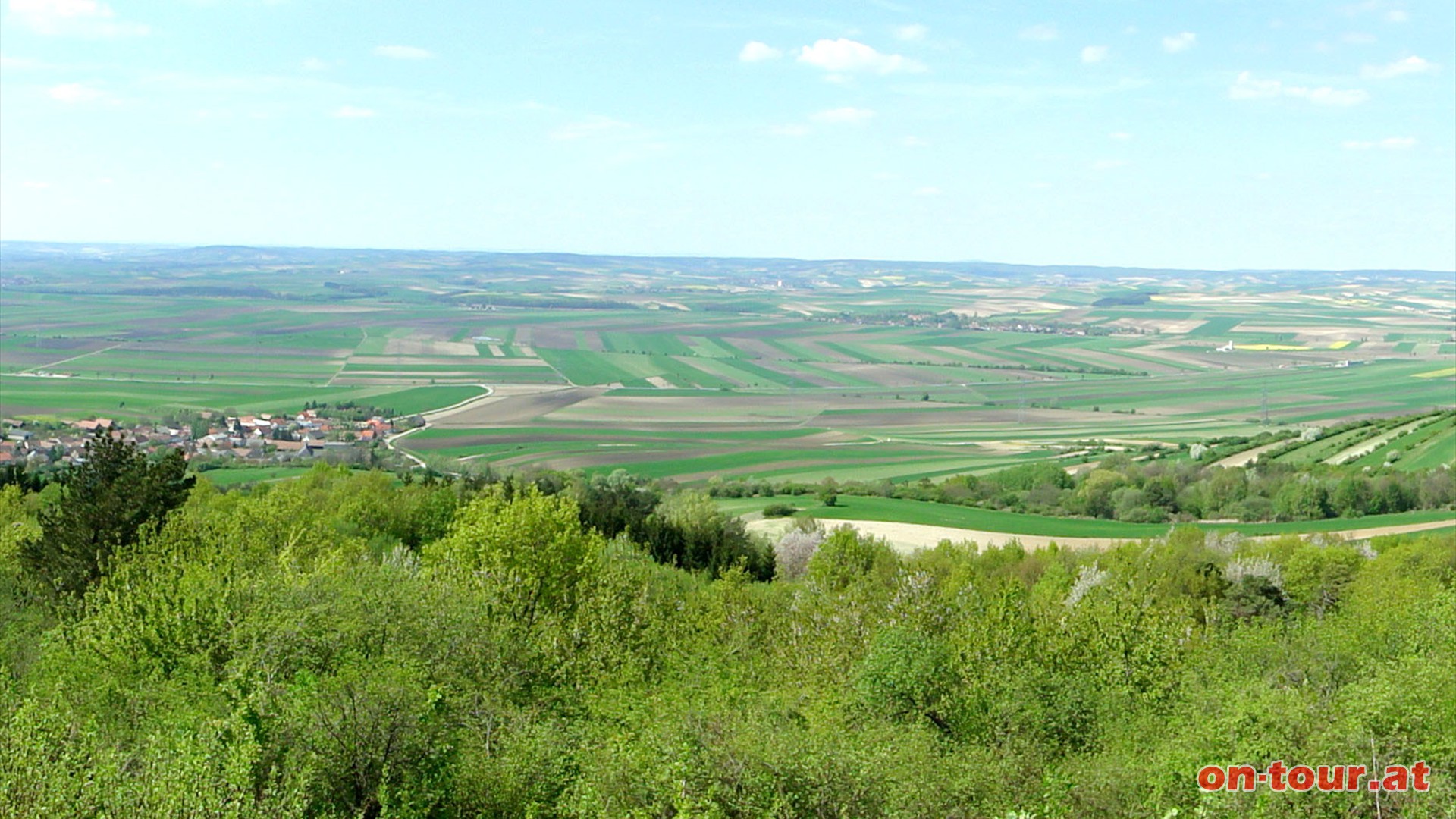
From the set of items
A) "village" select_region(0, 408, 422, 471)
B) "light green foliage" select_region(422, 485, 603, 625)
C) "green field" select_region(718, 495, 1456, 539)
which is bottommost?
"village" select_region(0, 408, 422, 471)

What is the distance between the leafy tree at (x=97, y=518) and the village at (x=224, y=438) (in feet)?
131

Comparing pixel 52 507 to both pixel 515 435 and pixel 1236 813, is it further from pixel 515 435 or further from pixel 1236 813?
pixel 515 435

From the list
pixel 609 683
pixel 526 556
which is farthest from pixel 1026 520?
pixel 609 683

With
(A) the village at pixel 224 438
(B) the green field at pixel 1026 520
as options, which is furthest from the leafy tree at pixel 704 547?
(A) the village at pixel 224 438

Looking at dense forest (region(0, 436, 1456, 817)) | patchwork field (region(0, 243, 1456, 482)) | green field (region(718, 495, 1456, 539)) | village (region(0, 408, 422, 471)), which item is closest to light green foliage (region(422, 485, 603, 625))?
dense forest (region(0, 436, 1456, 817))

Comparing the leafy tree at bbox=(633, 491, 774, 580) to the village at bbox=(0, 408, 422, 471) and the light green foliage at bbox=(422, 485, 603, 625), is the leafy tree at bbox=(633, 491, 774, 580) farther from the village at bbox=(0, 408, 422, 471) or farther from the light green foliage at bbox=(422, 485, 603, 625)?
the village at bbox=(0, 408, 422, 471)

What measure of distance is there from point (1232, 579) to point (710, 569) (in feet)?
69.4

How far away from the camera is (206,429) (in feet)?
324

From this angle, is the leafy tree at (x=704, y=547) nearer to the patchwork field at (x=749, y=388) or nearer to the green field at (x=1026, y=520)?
the green field at (x=1026, y=520)

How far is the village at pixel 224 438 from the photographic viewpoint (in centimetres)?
8456

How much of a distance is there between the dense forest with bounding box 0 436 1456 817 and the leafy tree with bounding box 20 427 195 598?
0.45 ft

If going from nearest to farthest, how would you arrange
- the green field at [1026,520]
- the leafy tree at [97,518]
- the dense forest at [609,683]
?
the dense forest at [609,683] < the leafy tree at [97,518] < the green field at [1026,520]

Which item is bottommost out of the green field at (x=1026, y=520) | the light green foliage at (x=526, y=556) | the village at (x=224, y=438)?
the village at (x=224, y=438)

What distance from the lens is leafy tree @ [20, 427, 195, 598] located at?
34.4 metres
